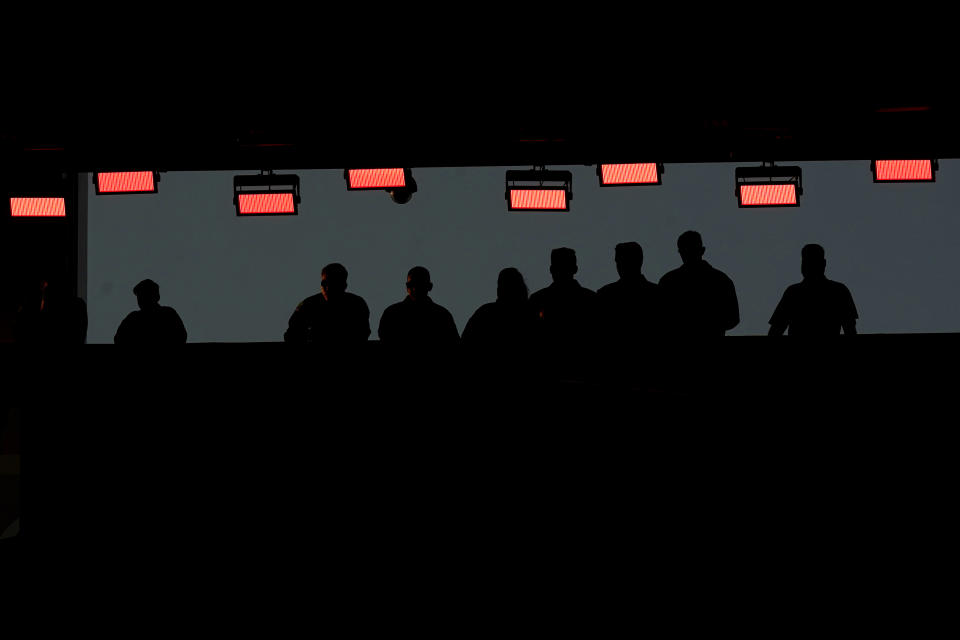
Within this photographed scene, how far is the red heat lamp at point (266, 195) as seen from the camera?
7.05 m

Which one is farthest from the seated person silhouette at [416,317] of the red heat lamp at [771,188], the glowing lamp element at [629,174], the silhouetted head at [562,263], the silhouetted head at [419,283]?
the red heat lamp at [771,188]

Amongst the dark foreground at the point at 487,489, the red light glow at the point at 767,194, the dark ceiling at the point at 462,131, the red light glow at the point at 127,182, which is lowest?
the dark foreground at the point at 487,489

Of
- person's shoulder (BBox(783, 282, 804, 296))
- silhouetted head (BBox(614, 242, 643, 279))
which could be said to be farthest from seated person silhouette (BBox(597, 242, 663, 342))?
person's shoulder (BBox(783, 282, 804, 296))

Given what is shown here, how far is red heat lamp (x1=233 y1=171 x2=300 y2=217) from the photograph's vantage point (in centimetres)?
705

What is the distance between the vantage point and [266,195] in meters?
7.06

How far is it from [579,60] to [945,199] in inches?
178

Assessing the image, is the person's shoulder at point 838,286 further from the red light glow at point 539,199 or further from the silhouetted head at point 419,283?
the red light glow at point 539,199

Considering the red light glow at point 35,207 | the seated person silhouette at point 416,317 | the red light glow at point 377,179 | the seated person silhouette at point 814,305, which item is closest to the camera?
the seated person silhouette at point 416,317

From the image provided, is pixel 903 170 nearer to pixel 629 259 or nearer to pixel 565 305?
pixel 629 259

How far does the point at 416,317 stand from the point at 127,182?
139 inches

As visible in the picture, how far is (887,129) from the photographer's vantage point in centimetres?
679

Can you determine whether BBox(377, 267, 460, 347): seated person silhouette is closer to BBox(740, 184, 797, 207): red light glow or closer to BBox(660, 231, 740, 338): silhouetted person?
BBox(660, 231, 740, 338): silhouetted person

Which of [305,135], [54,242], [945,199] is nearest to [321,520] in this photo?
[305,135]

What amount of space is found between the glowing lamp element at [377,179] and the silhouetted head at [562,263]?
2623 millimetres
